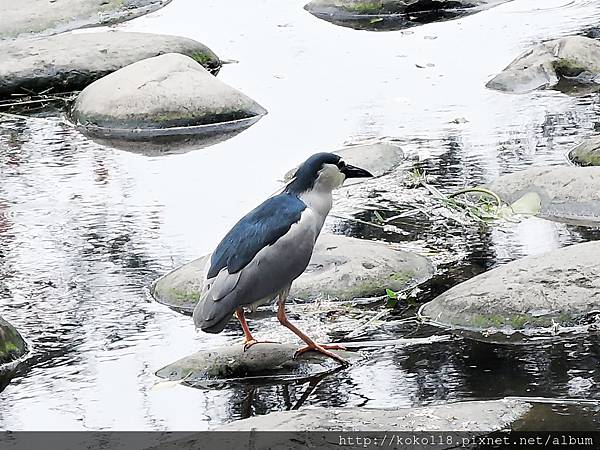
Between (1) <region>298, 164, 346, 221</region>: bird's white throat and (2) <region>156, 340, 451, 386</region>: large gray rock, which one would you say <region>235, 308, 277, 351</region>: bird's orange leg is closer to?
(2) <region>156, 340, 451, 386</region>: large gray rock

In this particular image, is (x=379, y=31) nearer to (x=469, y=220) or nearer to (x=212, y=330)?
(x=469, y=220)

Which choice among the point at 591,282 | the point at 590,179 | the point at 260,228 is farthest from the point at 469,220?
the point at 260,228

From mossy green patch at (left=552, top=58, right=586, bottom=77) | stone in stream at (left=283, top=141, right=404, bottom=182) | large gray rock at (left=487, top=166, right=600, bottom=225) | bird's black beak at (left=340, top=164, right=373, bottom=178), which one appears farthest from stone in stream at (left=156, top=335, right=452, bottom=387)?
mossy green patch at (left=552, top=58, right=586, bottom=77)

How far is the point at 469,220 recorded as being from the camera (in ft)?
23.4

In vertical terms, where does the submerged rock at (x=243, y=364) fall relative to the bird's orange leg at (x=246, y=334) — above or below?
below

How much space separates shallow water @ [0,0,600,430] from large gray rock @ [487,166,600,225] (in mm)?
146

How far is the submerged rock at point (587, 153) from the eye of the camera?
25.8ft

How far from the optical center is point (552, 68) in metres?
10.1

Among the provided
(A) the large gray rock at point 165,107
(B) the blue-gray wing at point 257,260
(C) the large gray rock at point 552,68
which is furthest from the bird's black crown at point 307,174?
(C) the large gray rock at point 552,68

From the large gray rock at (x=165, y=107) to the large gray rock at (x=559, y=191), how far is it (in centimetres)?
277

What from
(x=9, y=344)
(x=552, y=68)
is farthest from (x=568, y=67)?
(x=9, y=344)

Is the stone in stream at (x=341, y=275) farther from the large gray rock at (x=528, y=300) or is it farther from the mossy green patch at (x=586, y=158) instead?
the mossy green patch at (x=586, y=158)

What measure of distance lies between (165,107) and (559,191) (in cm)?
349

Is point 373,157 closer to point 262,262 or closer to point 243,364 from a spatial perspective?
point 262,262
